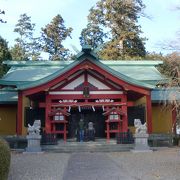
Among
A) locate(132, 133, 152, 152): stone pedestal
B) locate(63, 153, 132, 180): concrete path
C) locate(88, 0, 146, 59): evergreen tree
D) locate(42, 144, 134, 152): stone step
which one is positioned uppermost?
locate(88, 0, 146, 59): evergreen tree

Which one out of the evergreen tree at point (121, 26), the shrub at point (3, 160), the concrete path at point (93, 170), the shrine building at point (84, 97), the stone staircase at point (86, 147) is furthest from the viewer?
the evergreen tree at point (121, 26)

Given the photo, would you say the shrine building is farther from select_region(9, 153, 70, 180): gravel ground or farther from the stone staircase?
select_region(9, 153, 70, 180): gravel ground

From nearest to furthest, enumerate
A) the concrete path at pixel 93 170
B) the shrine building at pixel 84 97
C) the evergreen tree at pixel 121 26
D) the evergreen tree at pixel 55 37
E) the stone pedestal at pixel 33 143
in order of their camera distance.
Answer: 1. the concrete path at pixel 93 170
2. the stone pedestal at pixel 33 143
3. the shrine building at pixel 84 97
4. the evergreen tree at pixel 121 26
5. the evergreen tree at pixel 55 37

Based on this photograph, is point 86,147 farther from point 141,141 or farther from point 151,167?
point 151,167

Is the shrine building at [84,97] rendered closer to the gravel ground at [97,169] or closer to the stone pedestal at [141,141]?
the stone pedestal at [141,141]

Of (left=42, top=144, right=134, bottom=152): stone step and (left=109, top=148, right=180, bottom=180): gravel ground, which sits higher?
(left=42, top=144, right=134, bottom=152): stone step

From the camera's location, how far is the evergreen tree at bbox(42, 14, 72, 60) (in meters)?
60.1

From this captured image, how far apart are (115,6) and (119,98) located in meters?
28.4

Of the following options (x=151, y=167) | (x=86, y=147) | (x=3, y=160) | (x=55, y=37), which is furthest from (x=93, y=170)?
(x=55, y=37)

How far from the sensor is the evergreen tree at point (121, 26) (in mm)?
46344

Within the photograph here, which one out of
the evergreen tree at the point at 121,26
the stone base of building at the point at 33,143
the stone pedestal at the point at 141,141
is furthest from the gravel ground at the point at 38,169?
the evergreen tree at the point at 121,26

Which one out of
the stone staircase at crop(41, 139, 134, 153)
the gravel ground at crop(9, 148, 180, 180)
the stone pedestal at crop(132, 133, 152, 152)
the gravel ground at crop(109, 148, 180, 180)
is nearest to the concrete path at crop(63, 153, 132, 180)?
the gravel ground at crop(9, 148, 180, 180)

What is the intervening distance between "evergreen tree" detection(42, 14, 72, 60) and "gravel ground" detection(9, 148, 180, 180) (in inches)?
1746

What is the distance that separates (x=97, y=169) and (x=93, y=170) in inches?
11.7
